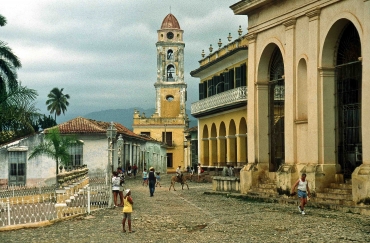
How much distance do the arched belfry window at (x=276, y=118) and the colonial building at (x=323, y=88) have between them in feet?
0.77

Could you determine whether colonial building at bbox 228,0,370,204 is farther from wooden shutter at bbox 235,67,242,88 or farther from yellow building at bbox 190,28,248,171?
yellow building at bbox 190,28,248,171

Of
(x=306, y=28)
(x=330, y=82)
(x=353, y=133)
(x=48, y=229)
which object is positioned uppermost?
(x=306, y=28)

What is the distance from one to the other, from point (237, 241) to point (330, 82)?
9130mm

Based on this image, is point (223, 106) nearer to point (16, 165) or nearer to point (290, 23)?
point (16, 165)

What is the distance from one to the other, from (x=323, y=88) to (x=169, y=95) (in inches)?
2614

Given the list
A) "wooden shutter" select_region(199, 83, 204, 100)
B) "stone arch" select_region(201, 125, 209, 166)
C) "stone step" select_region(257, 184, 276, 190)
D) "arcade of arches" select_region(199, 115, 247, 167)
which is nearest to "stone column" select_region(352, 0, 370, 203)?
"stone step" select_region(257, 184, 276, 190)

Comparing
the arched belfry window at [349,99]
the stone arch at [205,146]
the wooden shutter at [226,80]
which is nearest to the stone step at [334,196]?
the arched belfry window at [349,99]

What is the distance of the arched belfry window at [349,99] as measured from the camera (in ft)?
70.1

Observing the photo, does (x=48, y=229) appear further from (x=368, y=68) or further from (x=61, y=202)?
(x=368, y=68)


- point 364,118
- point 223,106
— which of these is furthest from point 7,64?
point 364,118

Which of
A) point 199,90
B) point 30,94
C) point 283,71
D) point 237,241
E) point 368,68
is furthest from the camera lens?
point 199,90

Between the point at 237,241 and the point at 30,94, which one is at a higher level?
the point at 30,94

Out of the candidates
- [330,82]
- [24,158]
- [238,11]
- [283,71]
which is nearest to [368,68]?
[330,82]

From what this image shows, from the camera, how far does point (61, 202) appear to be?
68.6 feet
